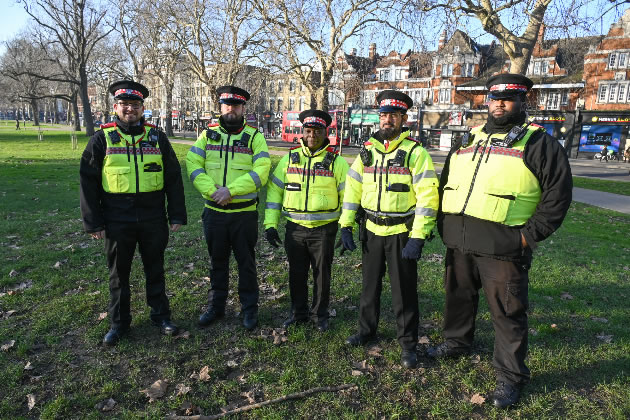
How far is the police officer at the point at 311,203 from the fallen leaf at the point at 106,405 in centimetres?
194

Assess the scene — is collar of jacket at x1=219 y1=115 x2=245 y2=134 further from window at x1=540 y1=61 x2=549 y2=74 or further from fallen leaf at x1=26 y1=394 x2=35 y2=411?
window at x1=540 y1=61 x2=549 y2=74

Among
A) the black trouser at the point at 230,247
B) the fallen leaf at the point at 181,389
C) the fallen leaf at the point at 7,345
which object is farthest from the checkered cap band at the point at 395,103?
the fallen leaf at the point at 7,345

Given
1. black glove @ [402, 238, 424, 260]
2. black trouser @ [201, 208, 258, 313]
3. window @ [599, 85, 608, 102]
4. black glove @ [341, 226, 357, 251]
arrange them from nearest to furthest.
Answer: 1. black glove @ [402, 238, 424, 260]
2. black glove @ [341, 226, 357, 251]
3. black trouser @ [201, 208, 258, 313]
4. window @ [599, 85, 608, 102]

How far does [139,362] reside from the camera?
4020 millimetres

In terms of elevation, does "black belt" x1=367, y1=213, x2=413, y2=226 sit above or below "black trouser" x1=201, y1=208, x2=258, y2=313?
above

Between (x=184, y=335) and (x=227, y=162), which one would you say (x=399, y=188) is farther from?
(x=184, y=335)

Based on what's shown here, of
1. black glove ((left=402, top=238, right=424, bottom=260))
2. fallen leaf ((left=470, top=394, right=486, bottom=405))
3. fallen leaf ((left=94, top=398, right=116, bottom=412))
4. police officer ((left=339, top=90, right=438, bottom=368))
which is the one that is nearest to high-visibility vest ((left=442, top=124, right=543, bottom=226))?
police officer ((left=339, top=90, right=438, bottom=368))

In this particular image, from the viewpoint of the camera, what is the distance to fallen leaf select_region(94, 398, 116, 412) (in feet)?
11.1

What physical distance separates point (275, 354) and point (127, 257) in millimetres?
1889

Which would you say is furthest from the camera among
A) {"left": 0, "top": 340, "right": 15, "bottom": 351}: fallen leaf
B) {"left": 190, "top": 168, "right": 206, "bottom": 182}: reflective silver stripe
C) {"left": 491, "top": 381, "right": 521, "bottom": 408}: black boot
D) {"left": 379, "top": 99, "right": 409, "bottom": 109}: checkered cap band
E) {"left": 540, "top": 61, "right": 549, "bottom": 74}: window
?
{"left": 540, "top": 61, "right": 549, "bottom": 74}: window

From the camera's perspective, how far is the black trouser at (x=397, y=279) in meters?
4.02

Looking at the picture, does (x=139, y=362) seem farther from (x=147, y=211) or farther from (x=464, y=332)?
(x=464, y=332)

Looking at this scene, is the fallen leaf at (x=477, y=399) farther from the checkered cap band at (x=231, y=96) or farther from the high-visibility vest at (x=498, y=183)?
the checkered cap band at (x=231, y=96)

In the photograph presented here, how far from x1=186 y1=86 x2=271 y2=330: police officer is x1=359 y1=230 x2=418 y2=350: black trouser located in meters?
1.37
